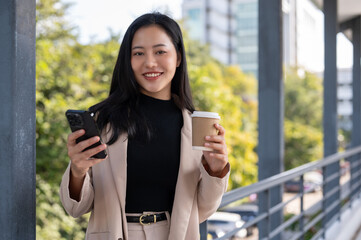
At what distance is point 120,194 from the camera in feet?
3.50

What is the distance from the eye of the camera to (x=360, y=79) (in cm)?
643

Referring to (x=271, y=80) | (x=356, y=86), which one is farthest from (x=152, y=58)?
(x=356, y=86)

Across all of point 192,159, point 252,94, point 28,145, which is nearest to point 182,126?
point 192,159

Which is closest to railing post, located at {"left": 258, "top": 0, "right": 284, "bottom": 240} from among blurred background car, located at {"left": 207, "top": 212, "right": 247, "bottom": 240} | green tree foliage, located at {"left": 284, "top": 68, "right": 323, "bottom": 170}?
blurred background car, located at {"left": 207, "top": 212, "right": 247, "bottom": 240}

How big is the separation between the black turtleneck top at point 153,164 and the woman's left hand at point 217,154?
0.10 m

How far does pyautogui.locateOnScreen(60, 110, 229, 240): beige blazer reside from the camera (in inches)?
41.7

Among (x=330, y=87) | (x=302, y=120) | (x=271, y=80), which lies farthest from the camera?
(x=302, y=120)

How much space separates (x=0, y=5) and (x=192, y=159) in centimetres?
58

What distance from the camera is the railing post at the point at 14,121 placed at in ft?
3.16

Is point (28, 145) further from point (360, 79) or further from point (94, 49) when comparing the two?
point (94, 49)

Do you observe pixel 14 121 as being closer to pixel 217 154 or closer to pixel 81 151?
pixel 81 151

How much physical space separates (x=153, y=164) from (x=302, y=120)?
2188 centimetres

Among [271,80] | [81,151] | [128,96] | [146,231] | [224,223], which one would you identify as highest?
[271,80]

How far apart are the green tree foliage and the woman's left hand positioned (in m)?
19.3
